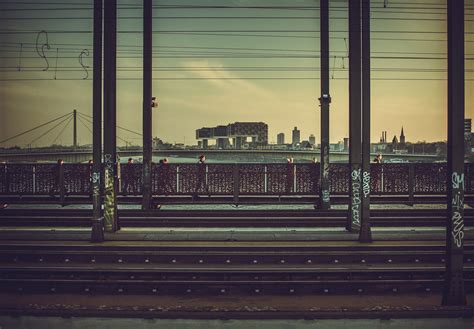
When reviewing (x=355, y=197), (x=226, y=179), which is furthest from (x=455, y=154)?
(x=226, y=179)

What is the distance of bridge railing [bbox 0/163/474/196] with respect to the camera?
18688 mm

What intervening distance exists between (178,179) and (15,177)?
7.06 m

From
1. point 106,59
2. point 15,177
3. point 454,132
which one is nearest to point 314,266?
point 454,132

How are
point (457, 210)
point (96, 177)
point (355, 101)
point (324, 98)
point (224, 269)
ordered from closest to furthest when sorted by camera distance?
1. point (457, 210)
2. point (224, 269)
3. point (96, 177)
4. point (355, 101)
5. point (324, 98)

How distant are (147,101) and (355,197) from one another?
332 inches

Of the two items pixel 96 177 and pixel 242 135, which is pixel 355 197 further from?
pixel 242 135

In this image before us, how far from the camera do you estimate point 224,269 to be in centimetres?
888

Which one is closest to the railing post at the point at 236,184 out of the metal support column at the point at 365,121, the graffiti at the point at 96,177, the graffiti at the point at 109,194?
the graffiti at the point at 109,194

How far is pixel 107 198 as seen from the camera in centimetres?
1209

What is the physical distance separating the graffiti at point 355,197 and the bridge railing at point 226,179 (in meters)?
6.23

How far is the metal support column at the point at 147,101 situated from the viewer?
1590cm

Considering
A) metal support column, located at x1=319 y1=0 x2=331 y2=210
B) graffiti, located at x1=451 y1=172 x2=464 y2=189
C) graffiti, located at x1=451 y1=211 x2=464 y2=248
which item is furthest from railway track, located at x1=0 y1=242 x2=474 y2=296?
metal support column, located at x1=319 y1=0 x2=331 y2=210

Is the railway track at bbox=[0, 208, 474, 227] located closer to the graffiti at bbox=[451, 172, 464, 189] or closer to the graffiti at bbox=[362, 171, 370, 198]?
the graffiti at bbox=[362, 171, 370, 198]

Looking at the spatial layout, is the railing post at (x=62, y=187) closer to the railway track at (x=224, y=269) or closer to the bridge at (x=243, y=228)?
the bridge at (x=243, y=228)
